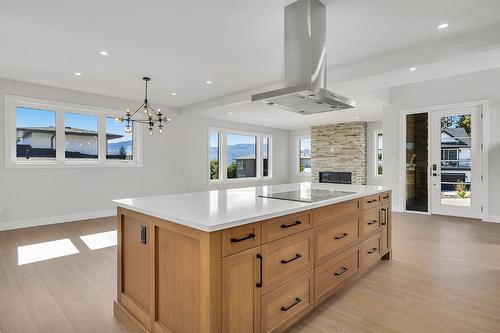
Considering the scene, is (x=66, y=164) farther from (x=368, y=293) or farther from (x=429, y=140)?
(x=429, y=140)

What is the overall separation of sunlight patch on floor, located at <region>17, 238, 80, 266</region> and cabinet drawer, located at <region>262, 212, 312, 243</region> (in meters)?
3.13

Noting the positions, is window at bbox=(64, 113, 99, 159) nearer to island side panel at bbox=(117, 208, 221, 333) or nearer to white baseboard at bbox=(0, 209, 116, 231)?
white baseboard at bbox=(0, 209, 116, 231)

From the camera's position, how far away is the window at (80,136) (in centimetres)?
563

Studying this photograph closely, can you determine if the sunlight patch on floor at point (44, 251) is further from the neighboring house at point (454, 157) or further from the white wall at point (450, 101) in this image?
the neighboring house at point (454, 157)

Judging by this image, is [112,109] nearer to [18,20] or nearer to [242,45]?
[18,20]

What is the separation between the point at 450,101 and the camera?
5793mm

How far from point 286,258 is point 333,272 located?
720 mm

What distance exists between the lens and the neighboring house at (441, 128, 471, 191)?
568 cm

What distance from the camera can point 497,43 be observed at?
3.06 m

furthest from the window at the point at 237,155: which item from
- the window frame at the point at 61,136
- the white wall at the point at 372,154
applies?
the white wall at the point at 372,154

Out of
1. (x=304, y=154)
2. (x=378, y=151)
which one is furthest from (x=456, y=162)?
(x=304, y=154)

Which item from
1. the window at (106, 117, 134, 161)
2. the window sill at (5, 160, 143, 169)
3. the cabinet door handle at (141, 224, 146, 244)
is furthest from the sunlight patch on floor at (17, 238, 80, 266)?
the window at (106, 117, 134, 161)

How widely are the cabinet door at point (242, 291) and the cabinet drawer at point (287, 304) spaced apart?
9 centimetres

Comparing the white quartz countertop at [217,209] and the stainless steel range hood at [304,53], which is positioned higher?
the stainless steel range hood at [304,53]
